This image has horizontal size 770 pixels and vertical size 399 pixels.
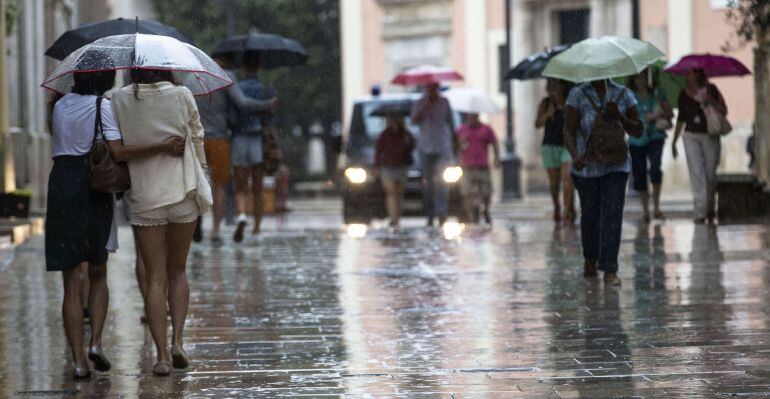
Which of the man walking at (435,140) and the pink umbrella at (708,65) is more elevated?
the pink umbrella at (708,65)

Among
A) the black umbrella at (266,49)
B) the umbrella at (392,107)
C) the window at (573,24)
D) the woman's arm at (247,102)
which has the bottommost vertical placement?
the umbrella at (392,107)

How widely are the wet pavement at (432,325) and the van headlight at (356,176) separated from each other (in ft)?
23.7

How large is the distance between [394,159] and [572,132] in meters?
8.77

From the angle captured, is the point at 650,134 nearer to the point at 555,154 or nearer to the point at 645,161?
the point at 645,161

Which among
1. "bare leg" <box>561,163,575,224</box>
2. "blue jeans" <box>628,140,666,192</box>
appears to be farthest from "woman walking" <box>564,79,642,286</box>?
"blue jeans" <box>628,140,666,192</box>

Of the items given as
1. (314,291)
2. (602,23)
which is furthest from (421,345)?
(602,23)

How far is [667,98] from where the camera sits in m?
19.0

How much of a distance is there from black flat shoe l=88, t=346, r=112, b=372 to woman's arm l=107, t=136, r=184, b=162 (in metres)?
0.92

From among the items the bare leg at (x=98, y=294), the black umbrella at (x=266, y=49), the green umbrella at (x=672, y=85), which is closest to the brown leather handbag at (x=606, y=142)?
the bare leg at (x=98, y=294)

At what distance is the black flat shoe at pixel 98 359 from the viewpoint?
8.28m

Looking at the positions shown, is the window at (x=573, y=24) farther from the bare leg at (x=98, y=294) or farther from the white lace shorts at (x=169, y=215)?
the white lace shorts at (x=169, y=215)

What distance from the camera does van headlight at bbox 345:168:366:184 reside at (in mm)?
23047

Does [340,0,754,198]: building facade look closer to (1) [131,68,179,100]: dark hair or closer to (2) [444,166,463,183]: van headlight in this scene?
(2) [444,166,463,183]: van headlight

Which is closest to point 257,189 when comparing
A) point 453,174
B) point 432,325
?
point 453,174
